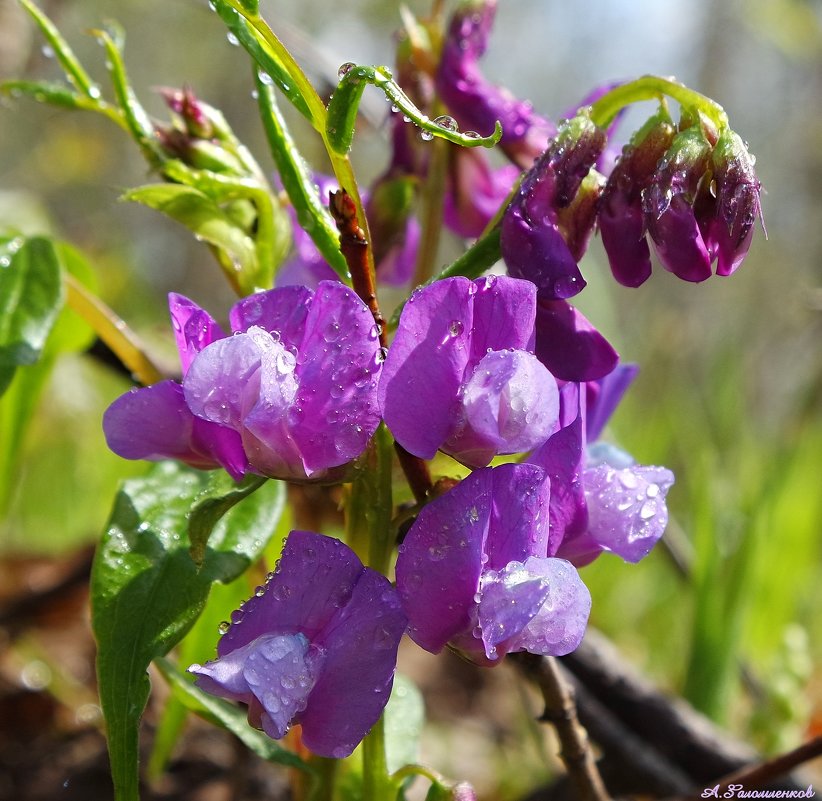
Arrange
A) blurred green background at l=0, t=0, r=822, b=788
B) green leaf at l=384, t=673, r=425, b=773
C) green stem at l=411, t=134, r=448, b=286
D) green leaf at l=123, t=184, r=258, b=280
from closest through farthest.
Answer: green leaf at l=123, t=184, r=258, b=280, green leaf at l=384, t=673, r=425, b=773, green stem at l=411, t=134, r=448, b=286, blurred green background at l=0, t=0, r=822, b=788

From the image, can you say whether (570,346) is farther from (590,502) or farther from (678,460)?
(678,460)

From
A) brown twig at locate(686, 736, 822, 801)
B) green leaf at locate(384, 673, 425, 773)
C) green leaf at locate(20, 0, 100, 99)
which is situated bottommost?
green leaf at locate(384, 673, 425, 773)

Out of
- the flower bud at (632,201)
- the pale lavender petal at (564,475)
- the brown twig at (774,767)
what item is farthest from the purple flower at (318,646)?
the brown twig at (774,767)

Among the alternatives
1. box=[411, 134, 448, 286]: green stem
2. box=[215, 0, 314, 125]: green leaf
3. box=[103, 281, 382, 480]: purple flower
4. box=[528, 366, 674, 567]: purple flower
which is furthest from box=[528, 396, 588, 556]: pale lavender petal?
box=[411, 134, 448, 286]: green stem

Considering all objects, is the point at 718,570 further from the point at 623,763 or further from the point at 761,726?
the point at 623,763

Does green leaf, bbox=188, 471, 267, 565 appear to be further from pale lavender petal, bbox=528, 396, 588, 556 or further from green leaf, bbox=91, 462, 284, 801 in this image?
pale lavender petal, bbox=528, 396, 588, 556
